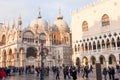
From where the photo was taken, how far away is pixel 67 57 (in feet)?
206

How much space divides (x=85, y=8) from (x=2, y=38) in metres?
24.6

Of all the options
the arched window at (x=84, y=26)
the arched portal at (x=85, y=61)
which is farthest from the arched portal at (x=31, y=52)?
the arched window at (x=84, y=26)

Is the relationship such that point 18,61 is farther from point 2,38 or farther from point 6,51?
point 2,38

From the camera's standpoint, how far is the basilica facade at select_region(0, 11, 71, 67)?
176 feet

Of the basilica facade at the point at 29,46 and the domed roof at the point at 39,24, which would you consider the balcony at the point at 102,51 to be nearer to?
the basilica facade at the point at 29,46

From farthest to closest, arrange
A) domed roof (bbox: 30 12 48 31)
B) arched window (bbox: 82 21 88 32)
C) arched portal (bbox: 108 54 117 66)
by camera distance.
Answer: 1. domed roof (bbox: 30 12 48 31)
2. arched window (bbox: 82 21 88 32)
3. arched portal (bbox: 108 54 117 66)

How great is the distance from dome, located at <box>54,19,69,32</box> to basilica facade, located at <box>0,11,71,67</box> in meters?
3.89

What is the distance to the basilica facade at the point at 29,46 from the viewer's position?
176ft

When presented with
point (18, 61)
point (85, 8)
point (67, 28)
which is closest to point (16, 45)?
Answer: point (18, 61)

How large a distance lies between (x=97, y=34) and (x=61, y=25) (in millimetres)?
25797

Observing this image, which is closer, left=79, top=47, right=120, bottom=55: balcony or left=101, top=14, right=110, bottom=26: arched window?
left=79, top=47, right=120, bottom=55: balcony

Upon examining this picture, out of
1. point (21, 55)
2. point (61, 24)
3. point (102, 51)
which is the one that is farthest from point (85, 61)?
point (61, 24)

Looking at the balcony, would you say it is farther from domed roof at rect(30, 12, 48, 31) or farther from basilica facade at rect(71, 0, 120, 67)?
domed roof at rect(30, 12, 48, 31)

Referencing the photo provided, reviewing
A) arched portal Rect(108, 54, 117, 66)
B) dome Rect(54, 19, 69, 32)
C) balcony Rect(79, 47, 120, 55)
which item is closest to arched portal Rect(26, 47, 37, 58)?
balcony Rect(79, 47, 120, 55)
